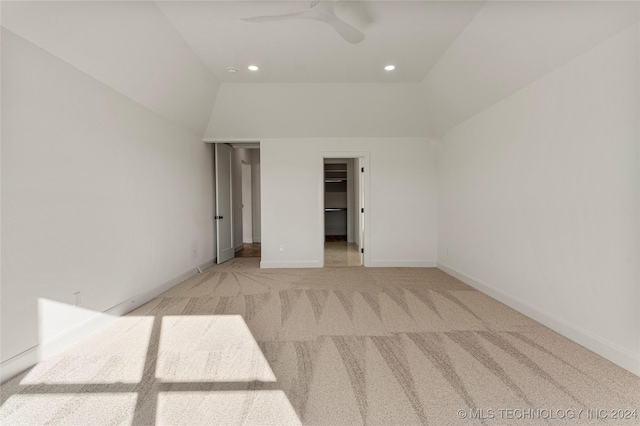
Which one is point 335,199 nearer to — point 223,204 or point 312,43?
point 223,204

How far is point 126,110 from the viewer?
3100mm

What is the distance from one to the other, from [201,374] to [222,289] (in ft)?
6.73

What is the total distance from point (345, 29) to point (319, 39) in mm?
741

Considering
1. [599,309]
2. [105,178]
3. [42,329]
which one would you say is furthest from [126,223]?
[599,309]

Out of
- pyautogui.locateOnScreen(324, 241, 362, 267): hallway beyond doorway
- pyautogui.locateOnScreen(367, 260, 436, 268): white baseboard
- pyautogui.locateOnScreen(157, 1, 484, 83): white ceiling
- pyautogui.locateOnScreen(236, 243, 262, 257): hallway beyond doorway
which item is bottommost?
pyautogui.locateOnScreen(324, 241, 362, 267): hallway beyond doorway

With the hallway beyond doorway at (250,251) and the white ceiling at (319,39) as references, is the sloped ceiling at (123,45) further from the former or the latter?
the hallway beyond doorway at (250,251)

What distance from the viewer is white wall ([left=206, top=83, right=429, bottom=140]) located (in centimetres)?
437

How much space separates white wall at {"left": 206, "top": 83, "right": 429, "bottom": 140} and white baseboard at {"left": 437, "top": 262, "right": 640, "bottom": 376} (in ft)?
10.0

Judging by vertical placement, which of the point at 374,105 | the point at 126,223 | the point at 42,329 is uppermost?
the point at 374,105

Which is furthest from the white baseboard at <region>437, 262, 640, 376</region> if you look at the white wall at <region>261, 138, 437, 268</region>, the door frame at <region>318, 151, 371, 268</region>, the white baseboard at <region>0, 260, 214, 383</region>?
the white baseboard at <region>0, 260, 214, 383</region>

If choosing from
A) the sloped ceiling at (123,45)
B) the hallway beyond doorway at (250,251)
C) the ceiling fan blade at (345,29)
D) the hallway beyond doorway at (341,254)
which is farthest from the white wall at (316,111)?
the hallway beyond doorway at (250,251)

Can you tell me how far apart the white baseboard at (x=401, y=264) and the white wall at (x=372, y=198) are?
0.06 ft

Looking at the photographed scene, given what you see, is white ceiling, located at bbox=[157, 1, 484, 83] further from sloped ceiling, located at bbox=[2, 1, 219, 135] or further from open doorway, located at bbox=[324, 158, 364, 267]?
open doorway, located at bbox=[324, 158, 364, 267]

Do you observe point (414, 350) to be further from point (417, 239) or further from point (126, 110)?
point (126, 110)
